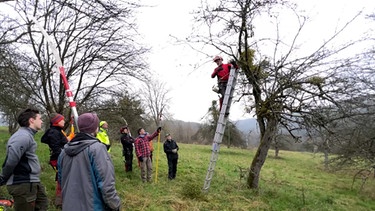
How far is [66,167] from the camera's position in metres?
3.47

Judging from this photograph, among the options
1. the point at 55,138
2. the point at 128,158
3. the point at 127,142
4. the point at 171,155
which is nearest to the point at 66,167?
the point at 55,138

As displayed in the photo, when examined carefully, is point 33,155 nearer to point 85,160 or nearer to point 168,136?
point 85,160

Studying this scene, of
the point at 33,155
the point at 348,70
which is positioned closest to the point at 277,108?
the point at 348,70

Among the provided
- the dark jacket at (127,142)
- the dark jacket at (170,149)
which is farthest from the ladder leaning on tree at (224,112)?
the dark jacket at (127,142)

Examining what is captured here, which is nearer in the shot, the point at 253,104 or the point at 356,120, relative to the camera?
the point at 356,120

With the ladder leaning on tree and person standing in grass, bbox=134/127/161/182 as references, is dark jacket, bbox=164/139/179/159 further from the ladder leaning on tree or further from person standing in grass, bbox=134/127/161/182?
the ladder leaning on tree

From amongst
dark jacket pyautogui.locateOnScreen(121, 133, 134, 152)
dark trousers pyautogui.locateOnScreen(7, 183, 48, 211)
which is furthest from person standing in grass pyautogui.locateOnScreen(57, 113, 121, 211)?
dark jacket pyautogui.locateOnScreen(121, 133, 134, 152)

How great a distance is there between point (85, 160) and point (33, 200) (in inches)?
72.7

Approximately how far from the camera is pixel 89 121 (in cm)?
346

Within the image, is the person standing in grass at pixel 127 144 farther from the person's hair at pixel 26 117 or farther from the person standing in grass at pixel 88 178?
the person standing in grass at pixel 88 178

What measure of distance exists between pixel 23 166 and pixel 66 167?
4.43 feet

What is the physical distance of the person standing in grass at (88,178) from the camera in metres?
3.28

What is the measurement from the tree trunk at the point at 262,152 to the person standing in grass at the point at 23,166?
8.38 metres

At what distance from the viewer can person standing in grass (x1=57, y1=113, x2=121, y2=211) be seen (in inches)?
129
